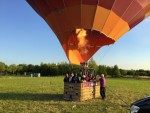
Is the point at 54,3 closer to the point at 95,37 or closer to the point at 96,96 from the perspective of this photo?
the point at 95,37

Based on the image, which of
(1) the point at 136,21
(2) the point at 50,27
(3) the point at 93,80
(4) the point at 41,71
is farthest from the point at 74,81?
(4) the point at 41,71

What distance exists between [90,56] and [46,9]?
3018 mm

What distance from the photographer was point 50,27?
583 inches

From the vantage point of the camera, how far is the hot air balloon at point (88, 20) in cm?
1277

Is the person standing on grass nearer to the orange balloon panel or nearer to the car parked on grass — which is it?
the orange balloon panel

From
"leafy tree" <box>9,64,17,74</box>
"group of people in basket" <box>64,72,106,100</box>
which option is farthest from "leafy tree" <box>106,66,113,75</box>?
"group of people in basket" <box>64,72,106,100</box>

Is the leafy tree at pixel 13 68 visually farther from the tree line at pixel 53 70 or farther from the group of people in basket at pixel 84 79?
the group of people in basket at pixel 84 79

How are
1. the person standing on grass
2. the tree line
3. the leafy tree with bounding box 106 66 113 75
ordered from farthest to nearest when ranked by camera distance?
1. the leafy tree with bounding box 106 66 113 75
2. the tree line
3. the person standing on grass

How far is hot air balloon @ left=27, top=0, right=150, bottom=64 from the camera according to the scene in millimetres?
12774

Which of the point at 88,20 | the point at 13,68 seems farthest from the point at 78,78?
the point at 13,68

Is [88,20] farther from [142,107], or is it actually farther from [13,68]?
[13,68]

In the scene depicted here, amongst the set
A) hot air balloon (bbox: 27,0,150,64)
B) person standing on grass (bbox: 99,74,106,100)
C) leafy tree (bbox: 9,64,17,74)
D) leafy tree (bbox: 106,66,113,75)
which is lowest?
person standing on grass (bbox: 99,74,106,100)

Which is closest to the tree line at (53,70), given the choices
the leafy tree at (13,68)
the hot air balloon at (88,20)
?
the leafy tree at (13,68)

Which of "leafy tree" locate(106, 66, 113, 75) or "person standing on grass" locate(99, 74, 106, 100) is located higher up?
"leafy tree" locate(106, 66, 113, 75)
